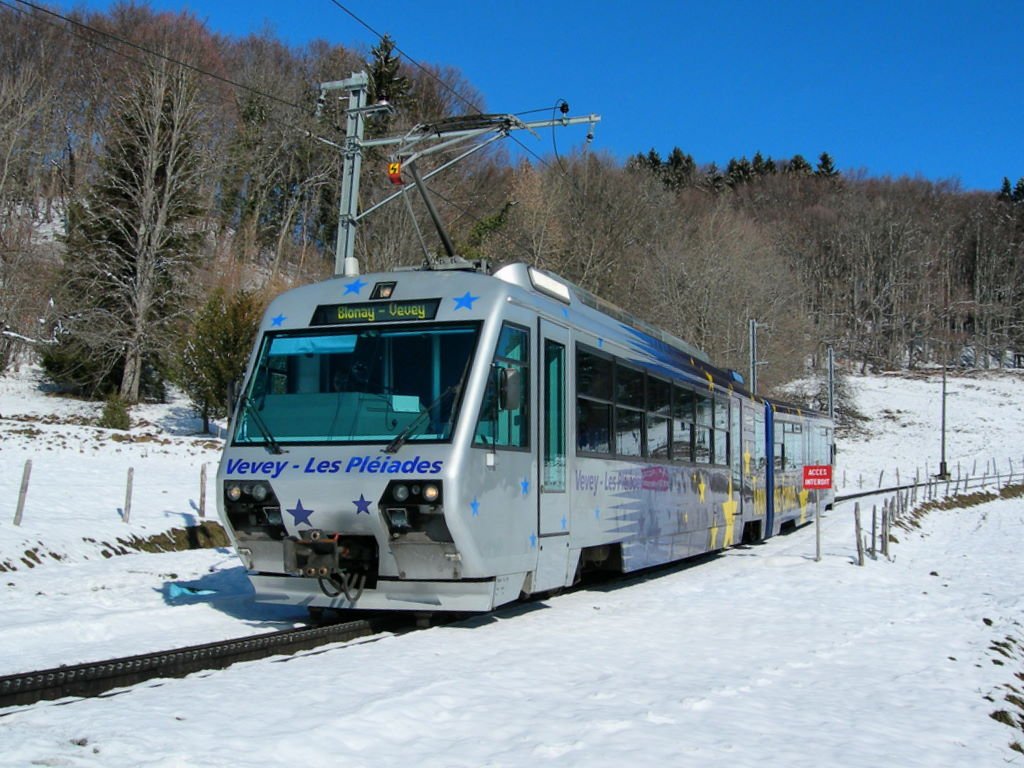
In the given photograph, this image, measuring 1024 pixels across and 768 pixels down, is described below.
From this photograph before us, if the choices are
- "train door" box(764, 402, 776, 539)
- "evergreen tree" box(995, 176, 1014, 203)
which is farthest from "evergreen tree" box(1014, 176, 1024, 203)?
"train door" box(764, 402, 776, 539)

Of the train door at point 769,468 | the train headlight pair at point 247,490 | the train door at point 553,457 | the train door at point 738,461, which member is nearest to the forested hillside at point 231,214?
the train door at point 769,468

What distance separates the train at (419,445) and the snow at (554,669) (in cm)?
67

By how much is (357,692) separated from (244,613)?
4166 millimetres

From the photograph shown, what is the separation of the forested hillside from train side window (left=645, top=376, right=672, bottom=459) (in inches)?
657

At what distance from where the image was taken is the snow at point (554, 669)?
5430mm

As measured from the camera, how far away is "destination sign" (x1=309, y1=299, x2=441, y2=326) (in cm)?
913

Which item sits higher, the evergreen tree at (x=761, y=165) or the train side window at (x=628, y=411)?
the evergreen tree at (x=761, y=165)

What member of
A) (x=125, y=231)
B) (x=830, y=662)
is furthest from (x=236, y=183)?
(x=830, y=662)

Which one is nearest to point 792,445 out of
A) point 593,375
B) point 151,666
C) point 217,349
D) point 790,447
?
point 790,447

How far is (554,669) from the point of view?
7.67 m

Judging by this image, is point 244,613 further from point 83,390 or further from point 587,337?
point 83,390

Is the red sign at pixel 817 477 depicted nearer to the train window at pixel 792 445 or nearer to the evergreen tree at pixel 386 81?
the train window at pixel 792 445

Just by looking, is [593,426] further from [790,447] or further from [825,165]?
[825,165]

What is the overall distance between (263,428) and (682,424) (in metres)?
7.25
